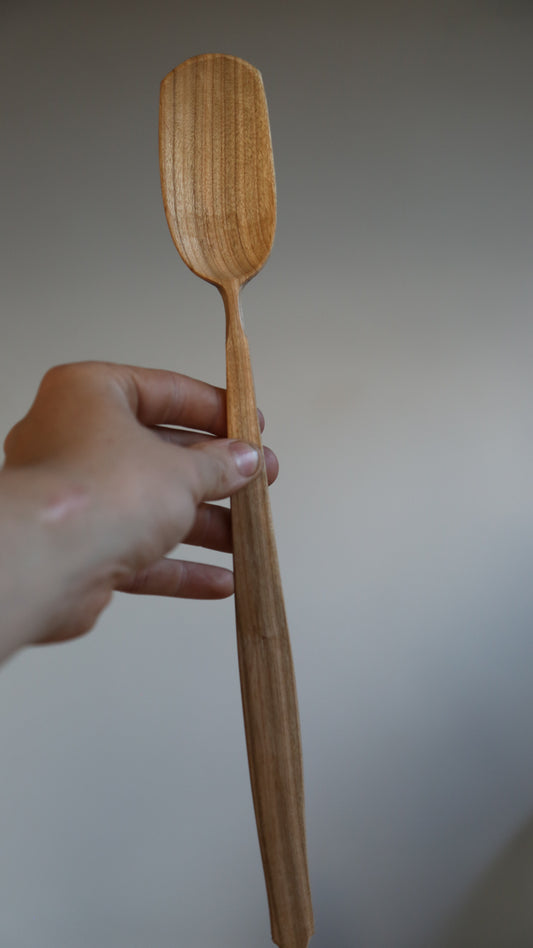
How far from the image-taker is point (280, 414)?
4.99ft

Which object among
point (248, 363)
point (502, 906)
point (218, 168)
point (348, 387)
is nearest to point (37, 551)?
point (248, 363)

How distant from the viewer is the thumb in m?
0.50

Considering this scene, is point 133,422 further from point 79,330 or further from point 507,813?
point 507,813

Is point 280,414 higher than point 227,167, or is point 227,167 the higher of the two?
point 280,414

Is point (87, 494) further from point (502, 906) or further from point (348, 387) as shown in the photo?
point (502, 906)

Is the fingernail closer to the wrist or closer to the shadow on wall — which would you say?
the wrist

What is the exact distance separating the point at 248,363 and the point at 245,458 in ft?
0.32

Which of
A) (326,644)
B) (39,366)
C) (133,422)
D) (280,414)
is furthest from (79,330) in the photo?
(133,422)

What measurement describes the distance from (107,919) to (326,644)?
0.72 metres

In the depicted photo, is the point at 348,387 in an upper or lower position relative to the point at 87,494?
upper

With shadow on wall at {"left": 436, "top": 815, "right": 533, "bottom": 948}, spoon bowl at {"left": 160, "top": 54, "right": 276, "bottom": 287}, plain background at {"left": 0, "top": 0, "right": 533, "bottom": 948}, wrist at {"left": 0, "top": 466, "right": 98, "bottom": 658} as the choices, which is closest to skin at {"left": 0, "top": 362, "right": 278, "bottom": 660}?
wrist at {"left": 0, "top": 466, "right": 98, "bottom": 658}

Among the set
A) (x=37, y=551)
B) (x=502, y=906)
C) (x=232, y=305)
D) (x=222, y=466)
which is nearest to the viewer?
(x=37, y=551)

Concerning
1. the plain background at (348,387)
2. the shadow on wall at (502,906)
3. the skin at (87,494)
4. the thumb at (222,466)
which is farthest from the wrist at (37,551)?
the shadow on wall at (502,906)

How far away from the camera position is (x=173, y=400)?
64 centimetres
